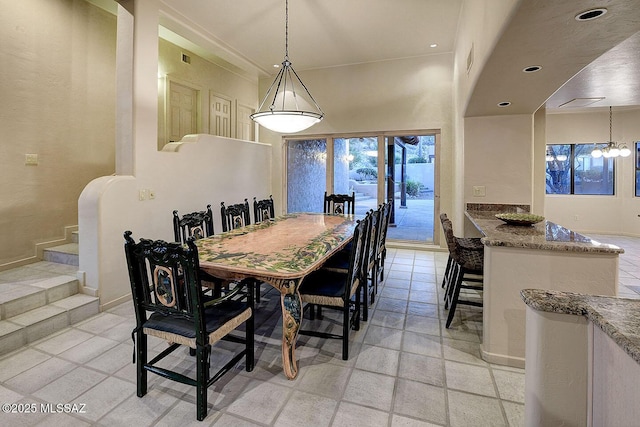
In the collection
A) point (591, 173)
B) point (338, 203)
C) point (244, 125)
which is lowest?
point (338, 203)

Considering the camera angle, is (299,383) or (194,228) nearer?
(299,383)

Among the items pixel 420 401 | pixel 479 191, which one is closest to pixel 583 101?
pixel 479 191

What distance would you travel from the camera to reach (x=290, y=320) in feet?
6.64

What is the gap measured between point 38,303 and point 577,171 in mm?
9728

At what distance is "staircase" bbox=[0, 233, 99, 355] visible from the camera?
247 cm

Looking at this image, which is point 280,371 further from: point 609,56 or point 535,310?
point 609,56

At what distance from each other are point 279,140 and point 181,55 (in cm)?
223

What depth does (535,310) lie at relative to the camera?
1.15m

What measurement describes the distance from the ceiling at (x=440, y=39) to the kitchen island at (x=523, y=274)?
120cm

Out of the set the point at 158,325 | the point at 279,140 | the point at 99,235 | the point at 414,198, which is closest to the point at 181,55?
the point at 279,140

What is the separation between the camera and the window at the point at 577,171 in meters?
7.23

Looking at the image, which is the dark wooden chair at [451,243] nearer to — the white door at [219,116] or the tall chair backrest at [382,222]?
the tall chair backrest at [382,222]

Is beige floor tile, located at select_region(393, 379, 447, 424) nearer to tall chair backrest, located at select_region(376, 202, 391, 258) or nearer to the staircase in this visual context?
tall chair backrest, located at select_region(376, 202, 391, 258)

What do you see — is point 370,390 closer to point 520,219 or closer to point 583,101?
point 520,219
